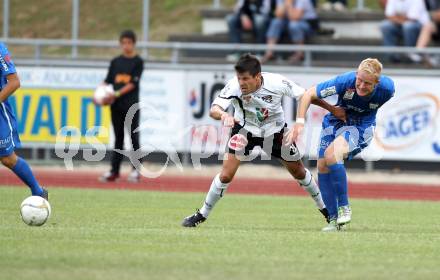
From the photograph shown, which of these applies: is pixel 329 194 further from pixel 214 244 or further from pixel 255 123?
pixel 214 244

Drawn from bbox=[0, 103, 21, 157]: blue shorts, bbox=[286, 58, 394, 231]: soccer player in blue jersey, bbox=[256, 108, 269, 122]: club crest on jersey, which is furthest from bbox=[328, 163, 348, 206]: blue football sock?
bbox=[0, 103, 21, 157]: blue shorts

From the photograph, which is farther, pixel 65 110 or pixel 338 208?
pixel 65 110

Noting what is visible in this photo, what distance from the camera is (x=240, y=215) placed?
12930mm

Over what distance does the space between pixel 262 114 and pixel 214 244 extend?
7.27 ft

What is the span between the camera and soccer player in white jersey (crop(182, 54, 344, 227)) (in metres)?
10.8

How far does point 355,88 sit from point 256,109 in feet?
3.47

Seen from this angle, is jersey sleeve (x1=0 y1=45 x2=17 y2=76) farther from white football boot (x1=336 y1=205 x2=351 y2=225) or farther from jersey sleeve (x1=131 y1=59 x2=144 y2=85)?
jersey sleeve (x1=131 y1=59 x2=144 y2=85)

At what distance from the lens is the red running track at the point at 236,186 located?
17.5 m

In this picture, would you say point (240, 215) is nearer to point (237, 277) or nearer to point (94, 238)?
point (94, 238)

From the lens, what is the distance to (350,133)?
11133mm

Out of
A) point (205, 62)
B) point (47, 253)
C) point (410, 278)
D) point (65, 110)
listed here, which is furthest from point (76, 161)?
point (410, 278)

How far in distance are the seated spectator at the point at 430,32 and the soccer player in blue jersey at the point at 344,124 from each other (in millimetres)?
10239

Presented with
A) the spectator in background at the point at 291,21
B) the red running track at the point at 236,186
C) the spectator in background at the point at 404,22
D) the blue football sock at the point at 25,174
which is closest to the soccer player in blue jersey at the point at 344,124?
the blue football sock at the point at 25,174

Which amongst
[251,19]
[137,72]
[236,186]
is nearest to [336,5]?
[251,19]
